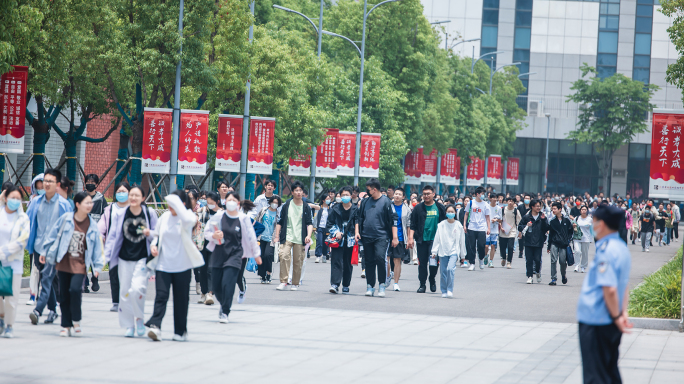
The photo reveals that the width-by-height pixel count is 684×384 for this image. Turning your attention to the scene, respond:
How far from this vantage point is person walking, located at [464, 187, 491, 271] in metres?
22.6

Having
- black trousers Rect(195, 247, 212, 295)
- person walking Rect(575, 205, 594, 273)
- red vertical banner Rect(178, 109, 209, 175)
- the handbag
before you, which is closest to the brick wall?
red vertical banner Rect(178, 109, 209, 175)

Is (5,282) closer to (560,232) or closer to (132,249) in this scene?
(132,249)

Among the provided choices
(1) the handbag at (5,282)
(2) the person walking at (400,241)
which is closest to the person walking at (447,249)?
(2) the person walking at (400,241)

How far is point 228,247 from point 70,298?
7.54 ft

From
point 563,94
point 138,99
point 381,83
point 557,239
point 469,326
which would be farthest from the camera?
point 563,94

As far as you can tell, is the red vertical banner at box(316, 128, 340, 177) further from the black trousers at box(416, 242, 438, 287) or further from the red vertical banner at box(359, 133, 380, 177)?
the black trousers at box(416, 242, 438, 287)

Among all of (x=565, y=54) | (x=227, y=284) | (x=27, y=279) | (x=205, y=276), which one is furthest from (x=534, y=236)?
(x=565, y=54)

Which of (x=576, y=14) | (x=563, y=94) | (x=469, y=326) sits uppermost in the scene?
(x=576, y=14)

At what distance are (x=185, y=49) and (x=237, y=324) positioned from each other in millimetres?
13752

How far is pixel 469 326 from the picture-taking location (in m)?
12.2

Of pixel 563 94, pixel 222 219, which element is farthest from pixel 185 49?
pixel 563 94

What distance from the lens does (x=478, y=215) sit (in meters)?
22.6

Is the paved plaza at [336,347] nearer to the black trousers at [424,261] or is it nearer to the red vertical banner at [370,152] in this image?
the black trousers at [424,261]

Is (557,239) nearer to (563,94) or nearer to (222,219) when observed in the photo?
(222,219)
